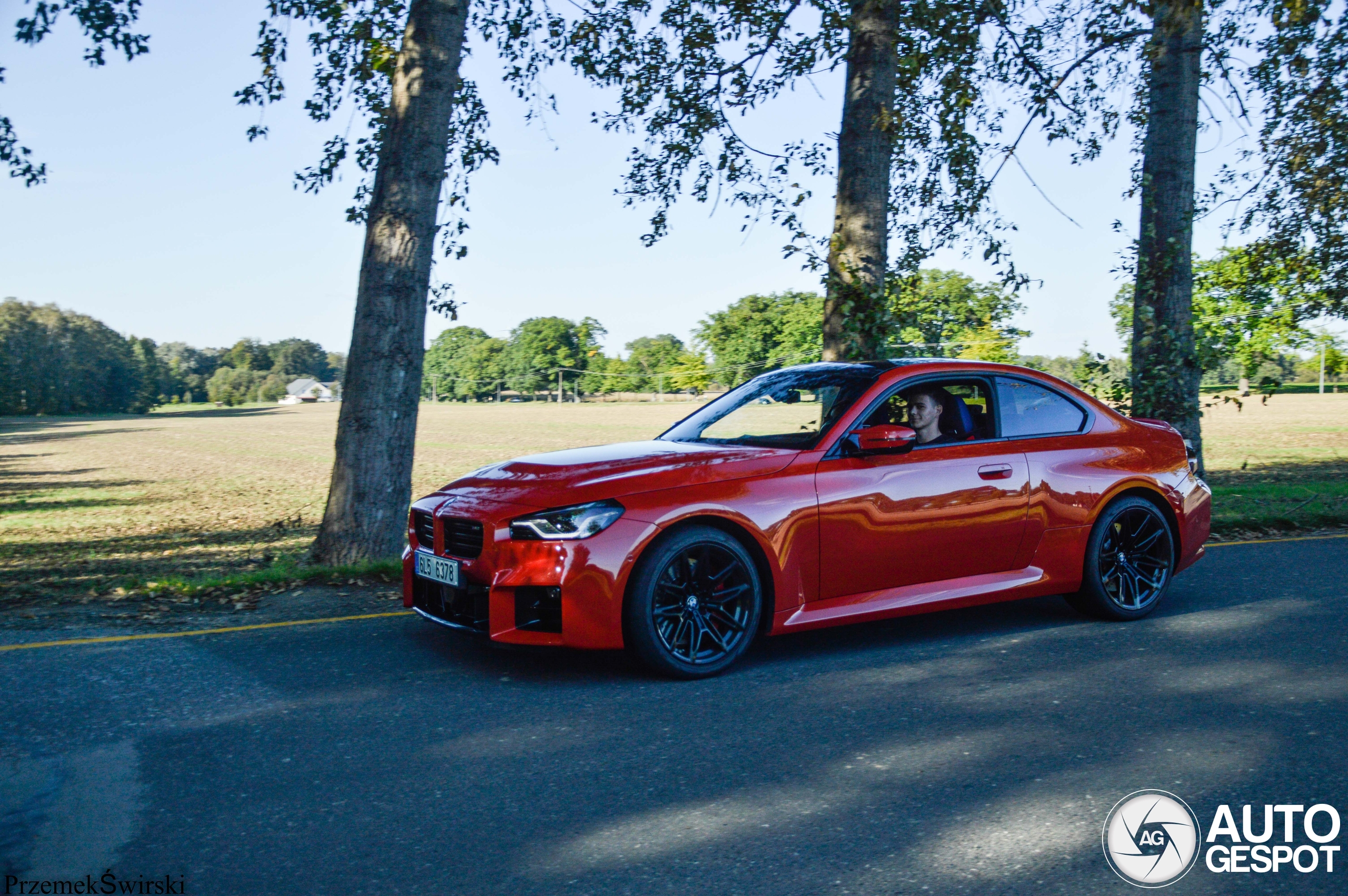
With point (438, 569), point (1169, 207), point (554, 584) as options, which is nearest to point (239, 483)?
point (1169, 207)

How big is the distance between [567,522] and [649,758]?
136 cm

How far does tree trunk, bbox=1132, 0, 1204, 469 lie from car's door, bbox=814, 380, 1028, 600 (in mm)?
7558

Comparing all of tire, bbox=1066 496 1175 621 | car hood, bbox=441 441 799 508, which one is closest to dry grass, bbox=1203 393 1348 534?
tire, bbox=1066 496 1175 621

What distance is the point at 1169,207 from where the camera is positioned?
13.4 m

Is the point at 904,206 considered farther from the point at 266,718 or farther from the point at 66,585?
the point at 266,718

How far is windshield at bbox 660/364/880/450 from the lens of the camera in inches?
243

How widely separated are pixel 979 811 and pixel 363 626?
407 cm

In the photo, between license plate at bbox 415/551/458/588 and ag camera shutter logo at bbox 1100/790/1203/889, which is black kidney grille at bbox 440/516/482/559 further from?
ag camera shutter logo at bbox 1100/790/1203/889

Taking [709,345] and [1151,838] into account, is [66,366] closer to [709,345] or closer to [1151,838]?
[709,345]

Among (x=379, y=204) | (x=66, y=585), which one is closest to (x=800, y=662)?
(x=379, y=204)

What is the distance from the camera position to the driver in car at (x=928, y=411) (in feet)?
20.8

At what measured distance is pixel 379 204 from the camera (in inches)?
352

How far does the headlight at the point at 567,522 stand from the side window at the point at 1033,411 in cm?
263

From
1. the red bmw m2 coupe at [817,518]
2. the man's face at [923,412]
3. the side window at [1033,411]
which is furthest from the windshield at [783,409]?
the side window at [1033,411]
